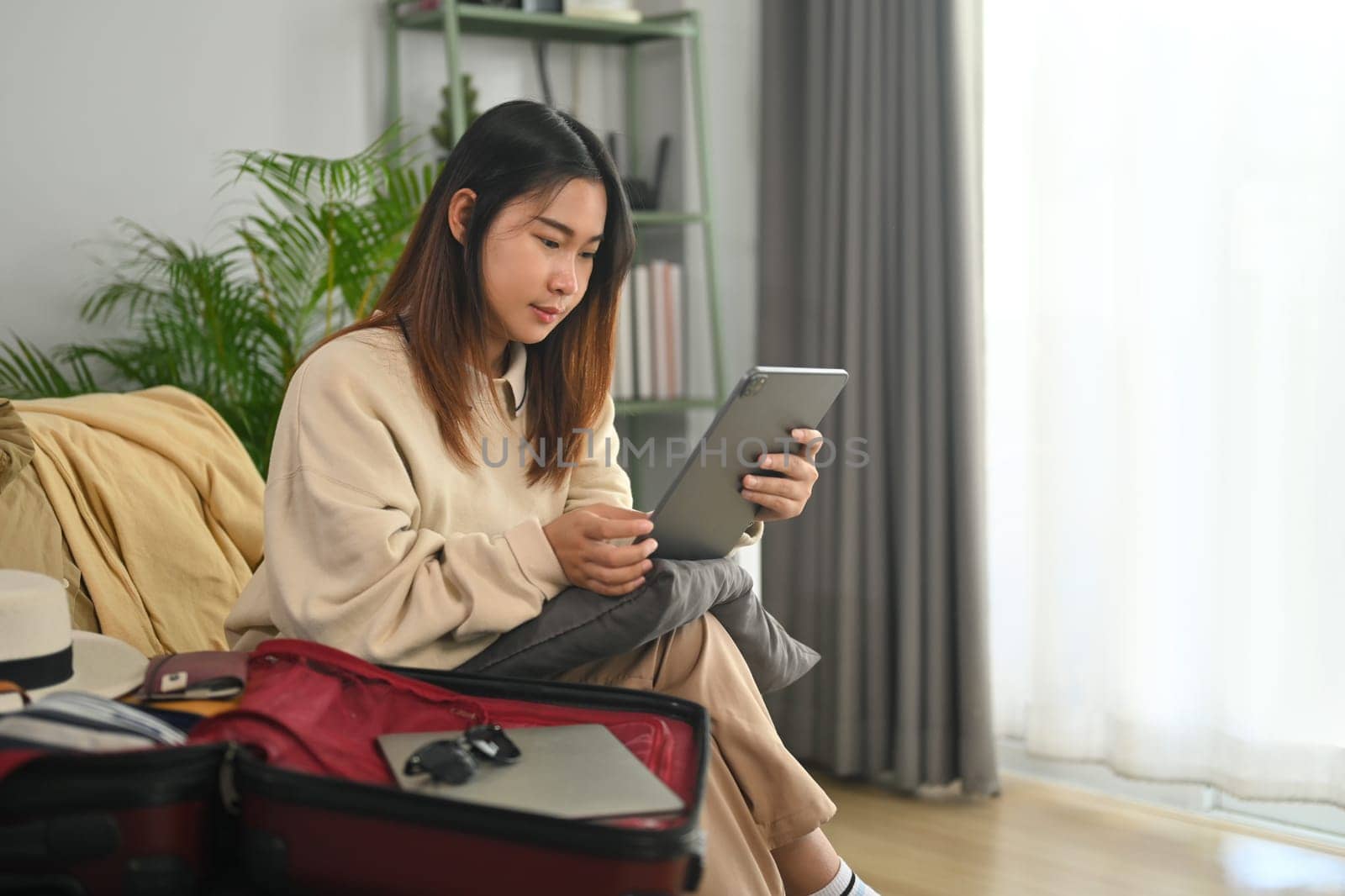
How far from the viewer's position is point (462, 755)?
101 cm

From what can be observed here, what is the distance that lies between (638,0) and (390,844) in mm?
2484

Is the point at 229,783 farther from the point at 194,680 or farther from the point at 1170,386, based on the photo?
the point at 1170,386

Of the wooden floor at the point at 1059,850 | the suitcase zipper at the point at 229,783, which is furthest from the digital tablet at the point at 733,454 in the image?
the wooden floor at the point at 1059,850

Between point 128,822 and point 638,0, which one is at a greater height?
point 638,0

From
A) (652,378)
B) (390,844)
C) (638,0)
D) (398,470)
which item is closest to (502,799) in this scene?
(390,844)

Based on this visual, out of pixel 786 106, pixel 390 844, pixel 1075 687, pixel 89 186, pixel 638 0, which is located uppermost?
pixel 638 0

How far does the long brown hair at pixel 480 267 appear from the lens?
1529 mm

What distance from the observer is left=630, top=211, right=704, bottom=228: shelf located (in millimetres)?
2765

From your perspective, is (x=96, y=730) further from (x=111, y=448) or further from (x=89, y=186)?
(x=89, y=186)

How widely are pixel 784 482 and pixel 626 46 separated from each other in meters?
1.76

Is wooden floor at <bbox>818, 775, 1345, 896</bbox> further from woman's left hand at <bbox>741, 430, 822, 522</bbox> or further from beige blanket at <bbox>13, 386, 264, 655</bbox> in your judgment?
beige blanket at <bbox>13, 386, 264, 655</bbox>

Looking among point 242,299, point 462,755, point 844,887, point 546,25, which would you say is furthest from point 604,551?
point 546,25

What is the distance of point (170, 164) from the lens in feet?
7.84

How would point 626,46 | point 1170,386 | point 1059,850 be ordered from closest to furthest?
point 1059,850 → point 1170,386 → point 626,46
